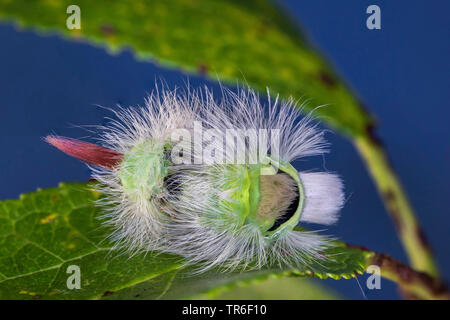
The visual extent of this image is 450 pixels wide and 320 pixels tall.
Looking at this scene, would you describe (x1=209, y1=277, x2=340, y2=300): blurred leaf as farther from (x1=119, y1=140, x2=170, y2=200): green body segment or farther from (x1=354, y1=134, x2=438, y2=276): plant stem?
(x1=119, y1=140, x2=170, y2=200): green body segment

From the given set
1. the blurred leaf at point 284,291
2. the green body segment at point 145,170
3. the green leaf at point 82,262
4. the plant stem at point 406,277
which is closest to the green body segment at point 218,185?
the green body segment at point 145,170

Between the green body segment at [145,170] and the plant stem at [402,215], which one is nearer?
the green body segment at [145,170]

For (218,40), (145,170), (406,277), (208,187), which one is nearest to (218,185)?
(208,187)

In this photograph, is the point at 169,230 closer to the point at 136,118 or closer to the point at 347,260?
the point at 136,118

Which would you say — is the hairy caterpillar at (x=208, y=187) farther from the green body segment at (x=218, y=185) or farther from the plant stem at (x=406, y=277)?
the plant stem at (x=406, y=277)

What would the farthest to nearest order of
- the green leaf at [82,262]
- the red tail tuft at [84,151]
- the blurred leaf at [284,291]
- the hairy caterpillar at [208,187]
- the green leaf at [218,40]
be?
1. the blurred leaf at [284,291]
2. the green leaf at [218,40]
3. the hairy caterpillar at [208,187]
4. the red tail tuft at [84,151]
5. the green leaf at [82,262]

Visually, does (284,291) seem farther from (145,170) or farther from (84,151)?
(84,151)

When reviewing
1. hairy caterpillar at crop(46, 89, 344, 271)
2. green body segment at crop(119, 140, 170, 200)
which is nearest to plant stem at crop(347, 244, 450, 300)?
hairy caterpillar at crop(46, 89, 344, 271)
